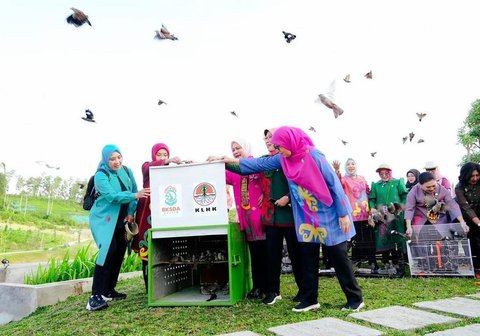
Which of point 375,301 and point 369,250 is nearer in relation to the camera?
point 375,301

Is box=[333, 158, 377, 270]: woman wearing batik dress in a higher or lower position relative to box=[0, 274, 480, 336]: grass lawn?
higher

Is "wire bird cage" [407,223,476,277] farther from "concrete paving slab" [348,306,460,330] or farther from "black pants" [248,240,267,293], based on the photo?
"black pants" [248,240,267,293]

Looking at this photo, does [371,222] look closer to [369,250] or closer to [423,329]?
[369,250]

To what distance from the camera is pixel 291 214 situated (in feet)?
11.4

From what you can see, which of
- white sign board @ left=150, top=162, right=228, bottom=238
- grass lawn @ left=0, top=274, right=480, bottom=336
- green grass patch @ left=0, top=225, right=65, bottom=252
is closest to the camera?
grass lawn @ left=0, top=274, right=480, bottom=336

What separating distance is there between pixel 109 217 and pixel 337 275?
6.87ft

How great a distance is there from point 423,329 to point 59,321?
275cm

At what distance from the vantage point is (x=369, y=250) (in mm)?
5328

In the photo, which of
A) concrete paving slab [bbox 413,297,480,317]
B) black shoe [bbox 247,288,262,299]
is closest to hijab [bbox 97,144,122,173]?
black shoe [bbox 247,288,262,299]

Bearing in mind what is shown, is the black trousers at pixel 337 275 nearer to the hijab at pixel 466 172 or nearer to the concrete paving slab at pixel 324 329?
the concrete paving slab at pixel 324 329

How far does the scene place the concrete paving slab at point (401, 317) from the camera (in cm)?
256

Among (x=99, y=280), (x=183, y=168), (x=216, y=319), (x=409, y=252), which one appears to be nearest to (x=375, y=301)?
(x=216, y=319)

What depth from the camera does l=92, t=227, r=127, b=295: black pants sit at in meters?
3.70

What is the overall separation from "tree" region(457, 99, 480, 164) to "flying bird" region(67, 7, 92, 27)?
74.1 feet
